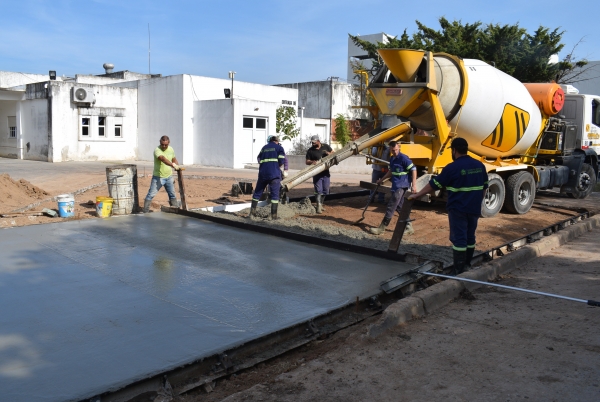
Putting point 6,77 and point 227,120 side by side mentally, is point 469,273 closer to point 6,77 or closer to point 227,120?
point 227,120

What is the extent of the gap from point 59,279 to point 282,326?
276cm

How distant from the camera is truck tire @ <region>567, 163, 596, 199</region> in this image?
14.6m

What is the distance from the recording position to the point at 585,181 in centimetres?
1476

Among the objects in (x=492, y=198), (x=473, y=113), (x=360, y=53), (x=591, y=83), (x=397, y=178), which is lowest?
(x=492, y=198)

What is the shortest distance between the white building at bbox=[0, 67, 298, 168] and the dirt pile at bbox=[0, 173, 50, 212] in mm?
12947

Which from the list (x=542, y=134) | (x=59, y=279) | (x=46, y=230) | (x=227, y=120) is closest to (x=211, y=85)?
(x=227, y=120)

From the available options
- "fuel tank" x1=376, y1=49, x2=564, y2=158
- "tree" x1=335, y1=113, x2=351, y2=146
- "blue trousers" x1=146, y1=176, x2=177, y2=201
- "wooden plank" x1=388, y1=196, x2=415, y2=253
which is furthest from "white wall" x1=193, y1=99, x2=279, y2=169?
"wooden plank" x1=388, y1=196, x2=415, y2=253

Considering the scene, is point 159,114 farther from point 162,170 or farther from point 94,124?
point 162,170

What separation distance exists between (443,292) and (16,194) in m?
10.8

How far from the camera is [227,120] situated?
83.3ft

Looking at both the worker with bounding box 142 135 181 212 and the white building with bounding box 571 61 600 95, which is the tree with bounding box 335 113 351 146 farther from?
the worker with bounding box 142 135 181 212

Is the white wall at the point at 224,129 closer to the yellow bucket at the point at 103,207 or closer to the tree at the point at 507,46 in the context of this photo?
the tree at the point at 507,46

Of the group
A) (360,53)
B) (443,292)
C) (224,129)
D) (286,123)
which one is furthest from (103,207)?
(360,53)

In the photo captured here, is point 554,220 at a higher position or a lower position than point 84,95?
lower
